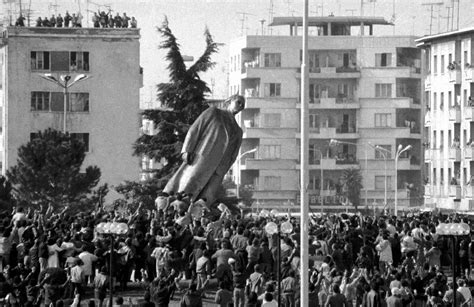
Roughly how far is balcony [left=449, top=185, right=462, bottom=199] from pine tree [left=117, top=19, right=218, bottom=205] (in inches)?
1045

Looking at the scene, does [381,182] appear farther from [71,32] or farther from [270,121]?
[71,32]

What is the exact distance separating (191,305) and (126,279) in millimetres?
8473

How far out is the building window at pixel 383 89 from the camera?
139 metres

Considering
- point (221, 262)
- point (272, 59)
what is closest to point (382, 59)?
point (272, 59)

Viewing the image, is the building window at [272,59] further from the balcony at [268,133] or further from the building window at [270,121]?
the balcony at [268,133]

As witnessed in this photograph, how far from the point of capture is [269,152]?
456ft

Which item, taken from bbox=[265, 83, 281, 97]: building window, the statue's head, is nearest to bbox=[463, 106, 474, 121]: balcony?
bbox=[265, 83, 281, 97]: building window

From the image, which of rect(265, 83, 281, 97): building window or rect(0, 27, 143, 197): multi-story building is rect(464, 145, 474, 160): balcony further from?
rect(265, 83, 281, 97): building window

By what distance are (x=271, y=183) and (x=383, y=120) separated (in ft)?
30.0

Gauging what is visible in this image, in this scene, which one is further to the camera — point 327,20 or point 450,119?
point 327,20

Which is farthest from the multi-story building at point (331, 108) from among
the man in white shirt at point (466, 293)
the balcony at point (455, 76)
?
the man in white shirt at point (466, 293)

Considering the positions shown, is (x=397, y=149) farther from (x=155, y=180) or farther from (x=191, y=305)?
(x=191, y=305)

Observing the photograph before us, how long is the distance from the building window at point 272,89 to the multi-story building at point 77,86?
113 ft

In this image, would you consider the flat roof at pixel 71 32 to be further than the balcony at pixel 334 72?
No
